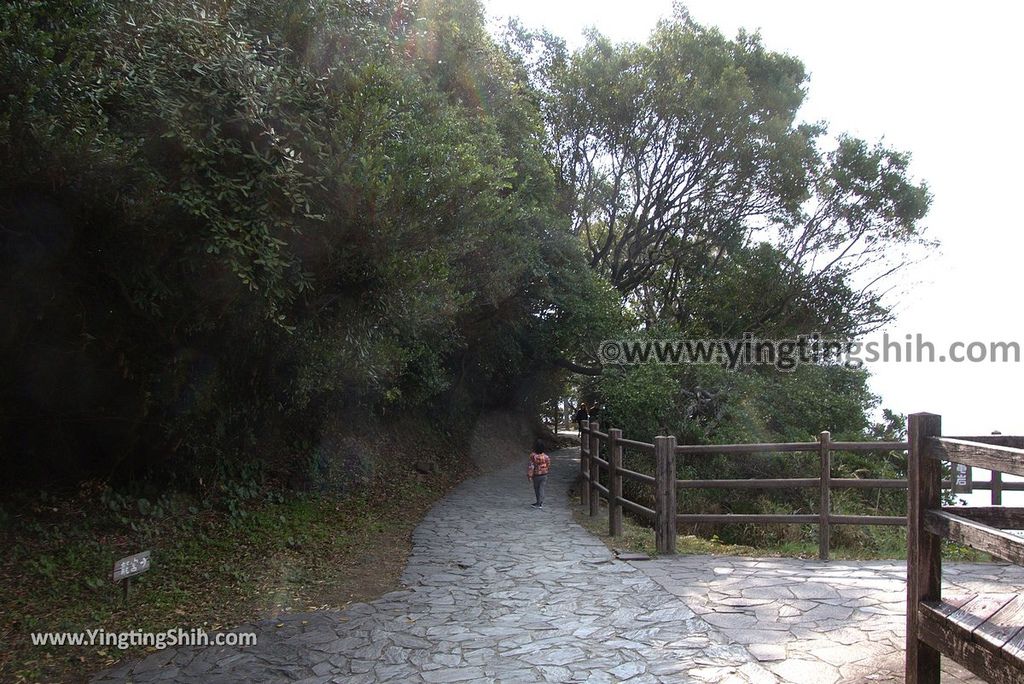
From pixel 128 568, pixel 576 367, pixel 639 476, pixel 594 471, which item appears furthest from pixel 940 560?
pixel 576 367

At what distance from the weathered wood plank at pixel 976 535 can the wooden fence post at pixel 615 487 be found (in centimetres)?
573

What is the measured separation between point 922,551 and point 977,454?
0.61 metres

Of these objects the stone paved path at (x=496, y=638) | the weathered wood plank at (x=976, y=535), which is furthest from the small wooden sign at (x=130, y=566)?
the weathered wood plank at (x=976, y=535)

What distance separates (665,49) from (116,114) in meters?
16.2

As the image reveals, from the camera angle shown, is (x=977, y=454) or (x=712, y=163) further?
(x=712, y=163)

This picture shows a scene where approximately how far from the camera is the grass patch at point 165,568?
570cm

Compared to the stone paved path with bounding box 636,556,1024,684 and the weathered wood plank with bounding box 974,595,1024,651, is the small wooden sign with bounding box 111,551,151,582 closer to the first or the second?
the stone paved path with bounding box 636,556,1024,684

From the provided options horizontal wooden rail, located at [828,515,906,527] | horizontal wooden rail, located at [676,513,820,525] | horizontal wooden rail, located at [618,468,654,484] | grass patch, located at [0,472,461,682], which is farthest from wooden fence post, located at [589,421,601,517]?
horizontal wooden rail, located at [828,515,906,527]

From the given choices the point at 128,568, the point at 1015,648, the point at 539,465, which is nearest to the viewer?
the point at 1015,648

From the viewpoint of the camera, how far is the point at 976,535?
3047mm

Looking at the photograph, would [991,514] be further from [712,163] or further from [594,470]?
[712,163]

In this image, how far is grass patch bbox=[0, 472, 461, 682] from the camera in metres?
5.70

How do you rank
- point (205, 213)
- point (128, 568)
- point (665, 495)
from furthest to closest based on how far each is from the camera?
point (665, 495) → point (128, 568) → point (205, 213)

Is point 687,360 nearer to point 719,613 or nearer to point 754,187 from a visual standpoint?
point 754,187
